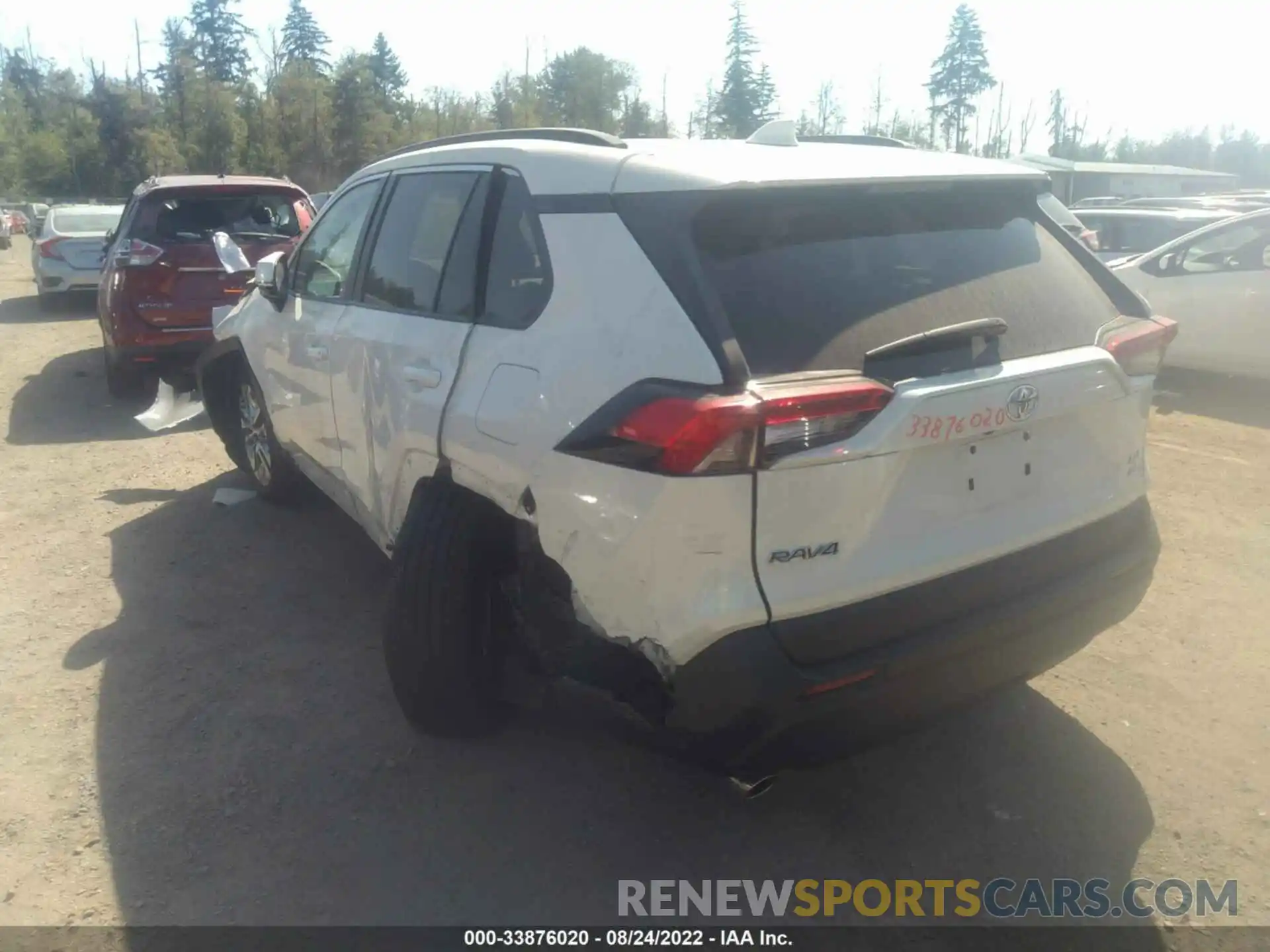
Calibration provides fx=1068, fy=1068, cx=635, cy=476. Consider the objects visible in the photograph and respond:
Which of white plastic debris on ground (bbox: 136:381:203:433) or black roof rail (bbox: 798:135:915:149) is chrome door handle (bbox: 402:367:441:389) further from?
white plastic debris on ground (bbox: 136:381:203:433)

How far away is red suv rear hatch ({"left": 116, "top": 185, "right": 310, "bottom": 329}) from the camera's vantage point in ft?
26.2

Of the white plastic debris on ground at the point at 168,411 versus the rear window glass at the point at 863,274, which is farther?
the white plastic debris on ground at the point at 168,411

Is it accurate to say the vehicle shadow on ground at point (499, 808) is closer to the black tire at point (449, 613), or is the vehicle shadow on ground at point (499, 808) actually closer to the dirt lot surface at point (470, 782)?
the dirt lot surface at point (470, 782)

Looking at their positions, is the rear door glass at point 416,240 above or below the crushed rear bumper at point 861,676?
above

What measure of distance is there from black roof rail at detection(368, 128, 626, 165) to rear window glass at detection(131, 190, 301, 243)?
4.63m

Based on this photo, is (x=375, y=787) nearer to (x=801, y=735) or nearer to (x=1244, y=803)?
(x=801, y=735)

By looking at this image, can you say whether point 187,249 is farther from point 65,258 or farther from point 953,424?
point 65,258

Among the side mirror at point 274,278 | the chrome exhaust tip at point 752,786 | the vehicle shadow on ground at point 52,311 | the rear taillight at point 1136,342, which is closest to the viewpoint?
the chrome exhaust tip at point 752,786

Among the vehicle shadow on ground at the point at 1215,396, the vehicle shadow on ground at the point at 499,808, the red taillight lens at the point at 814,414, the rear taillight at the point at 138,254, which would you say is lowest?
the vehicle shadow on ground at the point at 499,808

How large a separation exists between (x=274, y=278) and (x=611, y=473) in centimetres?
302

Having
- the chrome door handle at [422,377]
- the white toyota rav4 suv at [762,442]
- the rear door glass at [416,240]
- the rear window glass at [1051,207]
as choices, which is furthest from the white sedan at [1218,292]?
the chrome door handle at [422,377]

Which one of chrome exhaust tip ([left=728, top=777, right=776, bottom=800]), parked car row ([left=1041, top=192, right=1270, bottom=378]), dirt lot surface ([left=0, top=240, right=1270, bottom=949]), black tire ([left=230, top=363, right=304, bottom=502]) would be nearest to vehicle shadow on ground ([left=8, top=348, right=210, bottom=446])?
black tire ([left=230, top=363, right=304, bottom=502])

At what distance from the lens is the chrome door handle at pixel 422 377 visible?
3.29 m

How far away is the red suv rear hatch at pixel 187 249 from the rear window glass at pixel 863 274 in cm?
639
